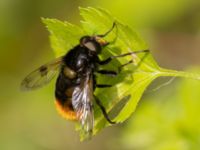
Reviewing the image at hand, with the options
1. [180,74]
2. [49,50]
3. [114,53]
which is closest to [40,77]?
[114,53]

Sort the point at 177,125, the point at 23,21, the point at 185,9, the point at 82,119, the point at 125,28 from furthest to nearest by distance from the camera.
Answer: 1. the point at 23,21
2. the point at 185,9
3. the point at 177,125
4. the point at 82,119
5. the point at 125,28

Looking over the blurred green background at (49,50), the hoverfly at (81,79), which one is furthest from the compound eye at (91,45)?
the blurred green background at (49,50)

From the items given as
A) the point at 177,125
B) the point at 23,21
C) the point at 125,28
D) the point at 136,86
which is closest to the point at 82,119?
the point at 136,86

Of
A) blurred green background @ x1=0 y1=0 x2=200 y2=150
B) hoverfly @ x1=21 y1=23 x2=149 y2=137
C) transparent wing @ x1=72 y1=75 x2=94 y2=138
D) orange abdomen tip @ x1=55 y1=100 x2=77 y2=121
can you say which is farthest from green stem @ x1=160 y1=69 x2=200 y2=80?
blurred green background @ x1=0 y1=0 x2=200 y2=150

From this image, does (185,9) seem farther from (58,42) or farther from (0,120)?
(58,42)

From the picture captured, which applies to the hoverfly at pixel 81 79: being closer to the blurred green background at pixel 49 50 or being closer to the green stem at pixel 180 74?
the green stem at pixel 180 74
